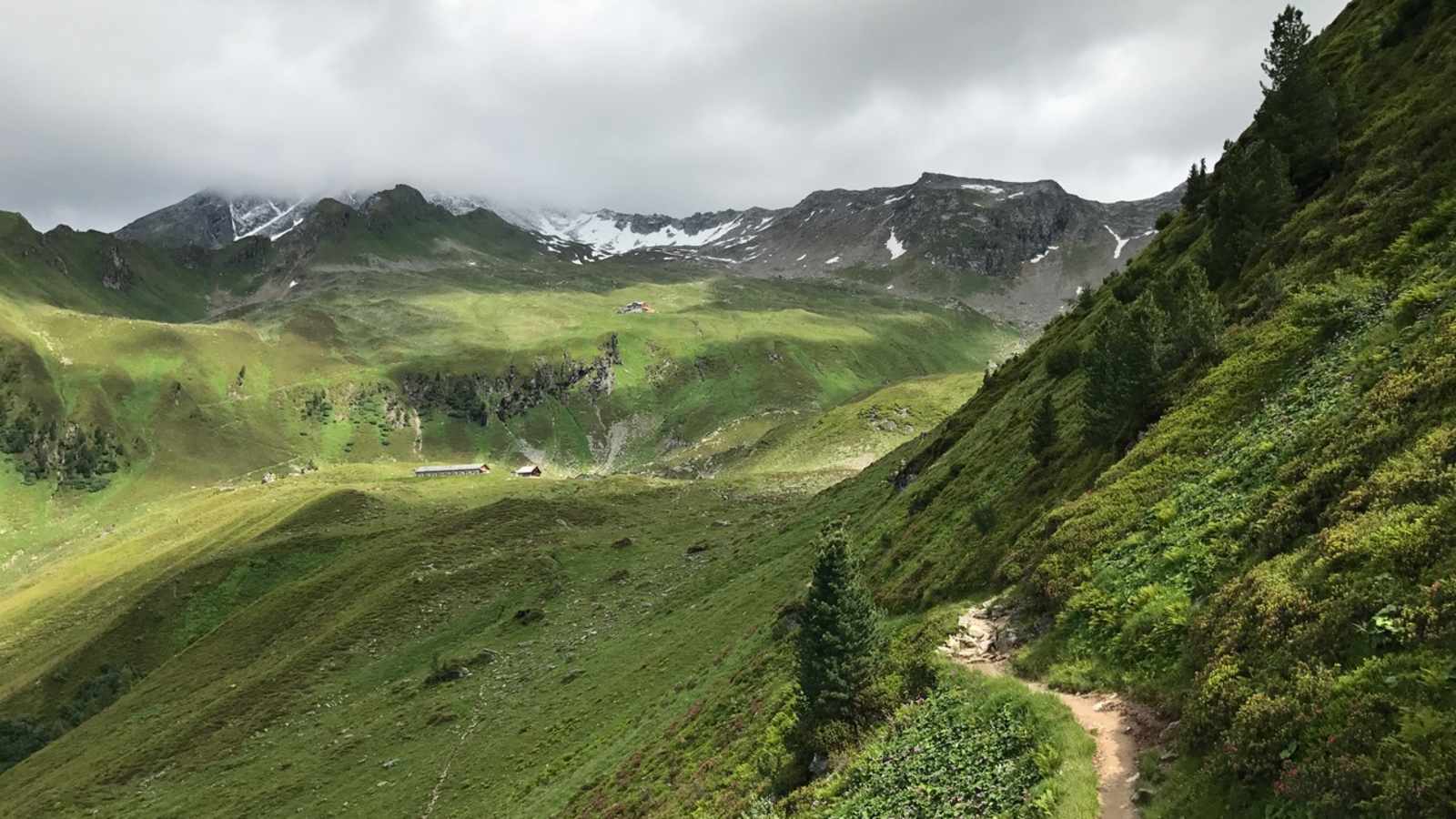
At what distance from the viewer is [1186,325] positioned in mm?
30750

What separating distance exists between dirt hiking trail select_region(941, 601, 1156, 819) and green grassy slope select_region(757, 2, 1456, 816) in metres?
0.69

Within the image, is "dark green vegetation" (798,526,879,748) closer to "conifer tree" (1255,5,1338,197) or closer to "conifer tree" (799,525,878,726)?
"conifer tree" (799,525,878,726)

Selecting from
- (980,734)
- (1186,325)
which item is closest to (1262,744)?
(980,734)

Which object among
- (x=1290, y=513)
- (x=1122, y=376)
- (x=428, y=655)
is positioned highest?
(x=1122, y=376)

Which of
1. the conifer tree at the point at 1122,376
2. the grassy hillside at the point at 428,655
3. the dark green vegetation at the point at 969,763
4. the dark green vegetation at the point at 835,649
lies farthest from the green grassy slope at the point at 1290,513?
the dark green vegetation at the point at 835,649

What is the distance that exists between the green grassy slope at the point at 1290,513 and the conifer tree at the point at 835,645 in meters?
5.51

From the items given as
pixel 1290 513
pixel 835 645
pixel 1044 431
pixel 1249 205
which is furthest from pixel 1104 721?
pixel 1249 205

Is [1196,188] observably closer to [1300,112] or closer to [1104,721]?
[1300,112]

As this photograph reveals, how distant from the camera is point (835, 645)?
79.1 ft

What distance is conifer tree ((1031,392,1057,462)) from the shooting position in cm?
3566

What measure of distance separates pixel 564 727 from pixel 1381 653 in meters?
50.0

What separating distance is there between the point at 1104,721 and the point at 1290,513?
632 cm

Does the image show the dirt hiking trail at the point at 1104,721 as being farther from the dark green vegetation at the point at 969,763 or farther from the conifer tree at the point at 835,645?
the conifer tree at the point at 835,645

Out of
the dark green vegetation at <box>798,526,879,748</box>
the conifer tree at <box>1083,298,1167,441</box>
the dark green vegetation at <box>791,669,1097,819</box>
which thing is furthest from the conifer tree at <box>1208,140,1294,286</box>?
the dark green vegetation at <box>791,669,1097,819</box>
